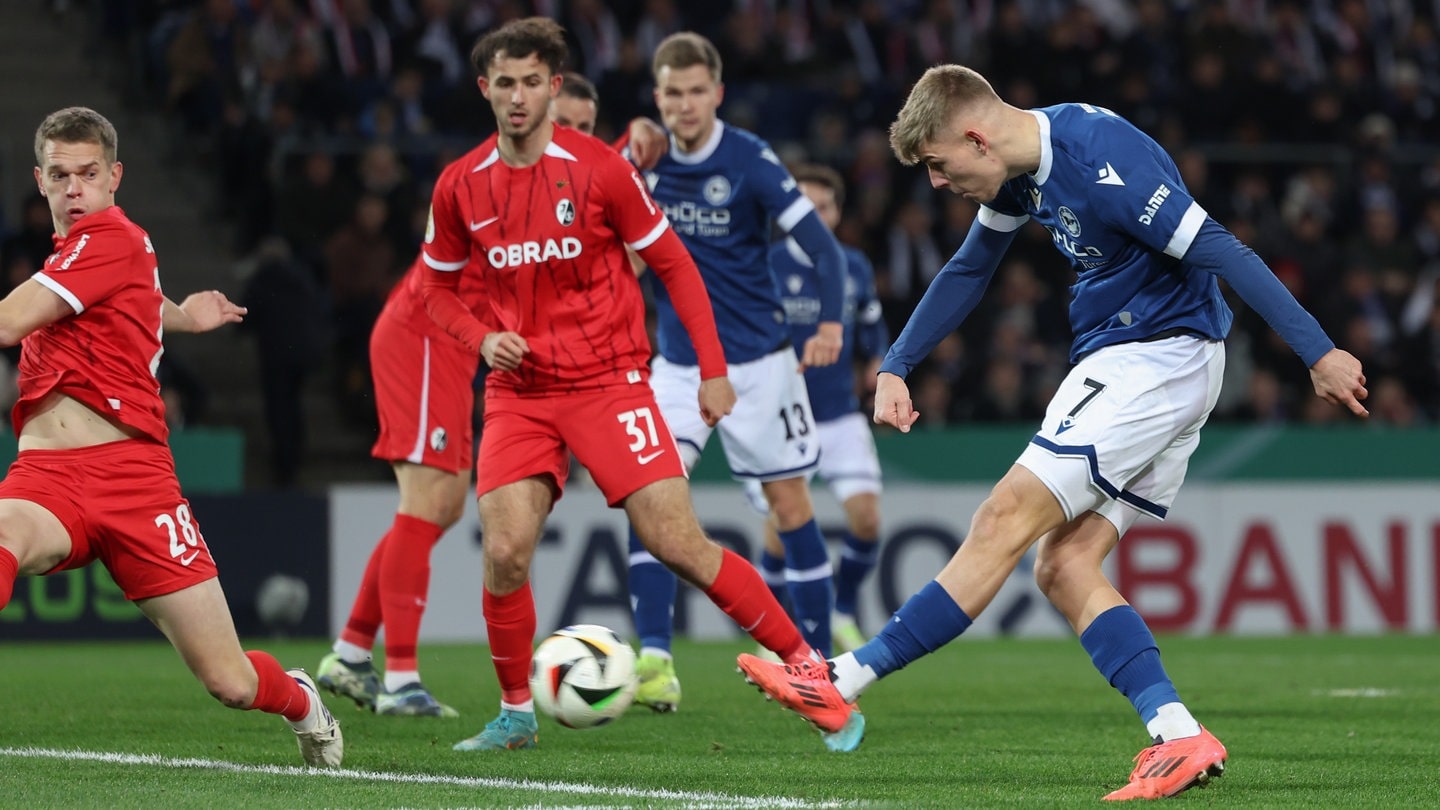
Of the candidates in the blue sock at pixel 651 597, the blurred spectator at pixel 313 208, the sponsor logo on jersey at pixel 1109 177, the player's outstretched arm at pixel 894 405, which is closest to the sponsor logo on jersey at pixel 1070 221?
the sponsor logo on jersey at pixel 1109 177

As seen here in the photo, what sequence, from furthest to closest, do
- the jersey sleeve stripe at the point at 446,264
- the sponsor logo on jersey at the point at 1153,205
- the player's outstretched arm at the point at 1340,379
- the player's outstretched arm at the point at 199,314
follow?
the jersey sleeve stripe at the point at 446,264 < the player's outstretched arm at the point at 199,314 < the sponsor logo on jersey at the point at 1153,205 < the player's outstretched arm at the point at 1340,379

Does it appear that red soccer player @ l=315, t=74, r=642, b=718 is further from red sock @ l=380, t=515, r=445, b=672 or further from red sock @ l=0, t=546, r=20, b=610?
red sock @ l=0, t=546, r=20, b=610

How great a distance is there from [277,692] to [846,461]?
537 cm

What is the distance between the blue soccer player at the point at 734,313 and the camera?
7863 mm

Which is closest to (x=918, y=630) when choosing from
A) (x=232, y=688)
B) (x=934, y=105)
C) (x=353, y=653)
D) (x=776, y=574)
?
(x=934, y=105)

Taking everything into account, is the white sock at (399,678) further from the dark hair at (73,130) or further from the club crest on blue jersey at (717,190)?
the dark hair at (73,130)

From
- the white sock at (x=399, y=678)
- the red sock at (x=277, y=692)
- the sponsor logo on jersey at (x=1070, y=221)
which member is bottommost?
the white sock at (x=399, y=678)

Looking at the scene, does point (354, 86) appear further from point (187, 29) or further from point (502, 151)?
point (502, 151)

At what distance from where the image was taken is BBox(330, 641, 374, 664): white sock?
761 centimetres

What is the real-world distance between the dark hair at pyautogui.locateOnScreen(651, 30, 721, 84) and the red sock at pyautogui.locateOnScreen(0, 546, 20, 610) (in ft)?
11.5

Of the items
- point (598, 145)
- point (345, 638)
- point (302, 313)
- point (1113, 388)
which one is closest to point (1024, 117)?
point (1113, 388)

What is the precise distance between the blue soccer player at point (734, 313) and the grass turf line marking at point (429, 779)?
86.5 inches

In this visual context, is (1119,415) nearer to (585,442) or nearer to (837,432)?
(585,442)

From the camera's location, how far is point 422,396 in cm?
753
